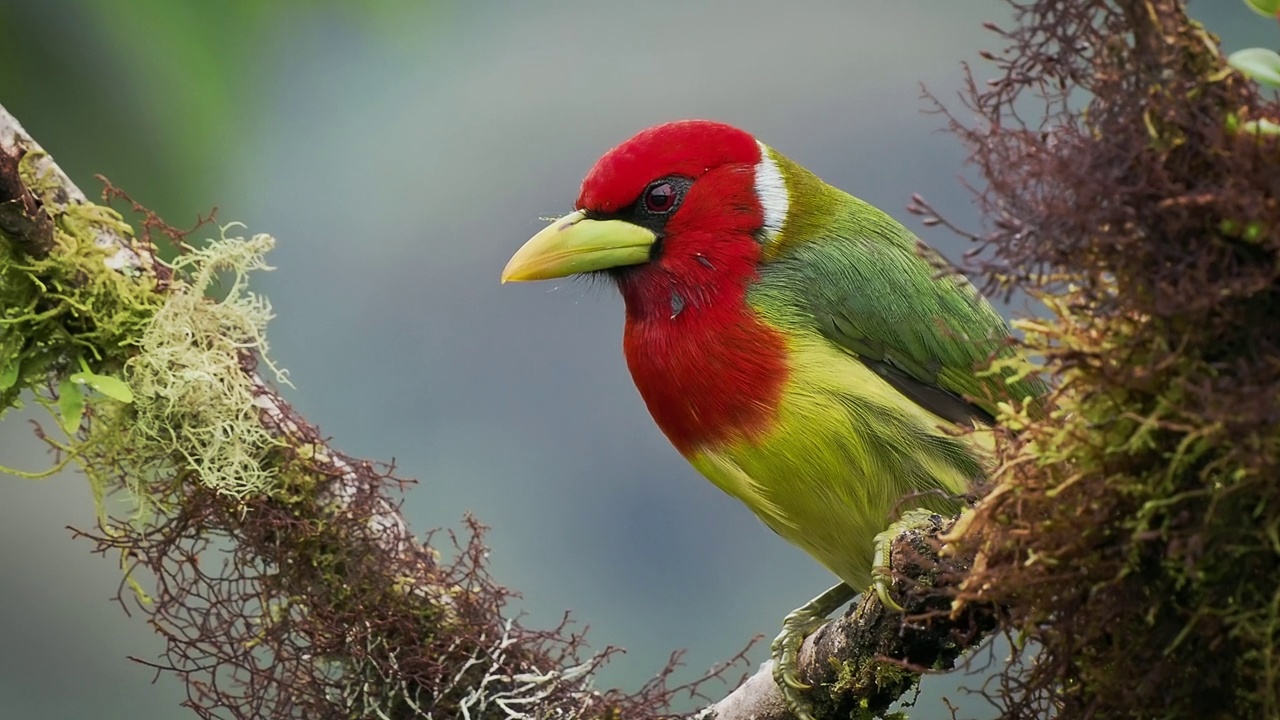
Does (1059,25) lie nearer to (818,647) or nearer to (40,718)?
(818,647)

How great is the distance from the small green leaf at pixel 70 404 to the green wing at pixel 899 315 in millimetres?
1274

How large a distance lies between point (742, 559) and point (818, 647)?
338cm

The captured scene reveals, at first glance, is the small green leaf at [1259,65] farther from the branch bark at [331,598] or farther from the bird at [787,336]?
the branch bark at [331,598]

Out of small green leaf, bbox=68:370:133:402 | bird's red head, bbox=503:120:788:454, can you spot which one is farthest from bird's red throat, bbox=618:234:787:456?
small green leaf, bbox=68:370:133:402

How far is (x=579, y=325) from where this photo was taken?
544 cm

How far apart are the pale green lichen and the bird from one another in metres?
0.58

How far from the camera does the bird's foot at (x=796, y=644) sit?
2.09 metres

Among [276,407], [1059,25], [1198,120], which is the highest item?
[276,407]

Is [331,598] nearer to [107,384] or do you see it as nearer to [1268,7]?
A: [107,384]

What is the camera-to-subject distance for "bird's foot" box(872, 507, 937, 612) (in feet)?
5.44

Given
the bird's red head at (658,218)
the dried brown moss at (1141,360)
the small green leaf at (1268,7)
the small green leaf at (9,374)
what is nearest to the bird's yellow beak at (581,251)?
the bird's red head at (658,218)

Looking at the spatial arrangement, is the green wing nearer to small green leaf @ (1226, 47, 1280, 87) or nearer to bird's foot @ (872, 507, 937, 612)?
bird's foot @ (872, 507, 937, 612)

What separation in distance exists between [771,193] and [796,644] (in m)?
0.92

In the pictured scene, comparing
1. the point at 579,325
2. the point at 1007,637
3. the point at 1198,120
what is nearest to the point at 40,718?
the point at 579,325
